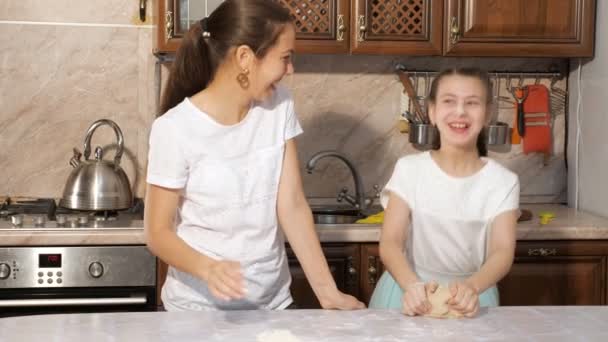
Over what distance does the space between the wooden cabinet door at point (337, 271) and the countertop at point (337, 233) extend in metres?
0.04

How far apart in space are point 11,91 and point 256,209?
5.55 feet

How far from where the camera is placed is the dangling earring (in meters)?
2.08

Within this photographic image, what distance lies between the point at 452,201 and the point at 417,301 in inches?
23.6

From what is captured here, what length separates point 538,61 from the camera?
370cm

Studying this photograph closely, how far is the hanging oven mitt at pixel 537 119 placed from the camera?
3650 mm

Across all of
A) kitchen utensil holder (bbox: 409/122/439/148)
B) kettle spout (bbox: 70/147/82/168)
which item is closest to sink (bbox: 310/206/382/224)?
kitchen utensil holder (bbox: 409/122/439/148)

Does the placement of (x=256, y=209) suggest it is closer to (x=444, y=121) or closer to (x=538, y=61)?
(x=444, y=121)

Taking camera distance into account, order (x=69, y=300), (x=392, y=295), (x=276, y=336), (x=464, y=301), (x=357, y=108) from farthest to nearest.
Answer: (x=357, y=108)
(x=69, y=300)
(x=392, y=295)
(x=464, y=301)
(x=276, y=336)

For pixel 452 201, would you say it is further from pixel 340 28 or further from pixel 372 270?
pixel 340 28

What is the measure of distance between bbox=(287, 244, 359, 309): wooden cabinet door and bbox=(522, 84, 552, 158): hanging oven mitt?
1.00 metres

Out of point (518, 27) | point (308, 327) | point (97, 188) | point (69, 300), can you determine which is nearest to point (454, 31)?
point (518, 27)

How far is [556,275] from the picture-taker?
3.17 m

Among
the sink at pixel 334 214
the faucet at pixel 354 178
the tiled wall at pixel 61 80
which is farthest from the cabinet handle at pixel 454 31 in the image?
the tiled wall at pixel 61 80

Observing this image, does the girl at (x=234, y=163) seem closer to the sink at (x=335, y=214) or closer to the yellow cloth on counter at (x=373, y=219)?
the yellow cloth on counter at (x=373, y=219)
